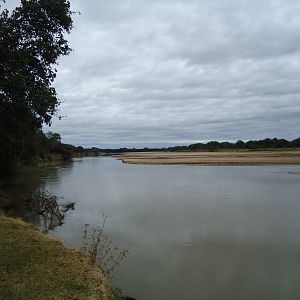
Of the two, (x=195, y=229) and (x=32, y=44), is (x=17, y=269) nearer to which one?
(x=32, y=44)

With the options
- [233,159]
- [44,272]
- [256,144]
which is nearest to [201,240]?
[44,272]

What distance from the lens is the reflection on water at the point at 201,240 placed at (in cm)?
1027

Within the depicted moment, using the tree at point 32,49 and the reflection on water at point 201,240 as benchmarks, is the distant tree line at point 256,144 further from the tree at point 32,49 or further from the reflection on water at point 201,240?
the tree at point 32,49

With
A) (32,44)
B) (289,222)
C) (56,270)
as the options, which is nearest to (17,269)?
(56,270)

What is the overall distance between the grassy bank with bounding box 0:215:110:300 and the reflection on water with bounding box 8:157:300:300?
162 centimetres

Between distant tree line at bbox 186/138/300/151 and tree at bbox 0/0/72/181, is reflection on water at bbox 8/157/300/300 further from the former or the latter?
distant tree line at bbox 186/138/300/151

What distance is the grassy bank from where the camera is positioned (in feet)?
23.7

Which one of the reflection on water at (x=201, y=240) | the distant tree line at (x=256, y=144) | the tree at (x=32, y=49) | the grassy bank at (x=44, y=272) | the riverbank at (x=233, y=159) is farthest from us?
the distant tree line at (x=256, y=144)

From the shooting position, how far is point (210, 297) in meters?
9.55

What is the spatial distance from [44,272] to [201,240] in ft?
26.4

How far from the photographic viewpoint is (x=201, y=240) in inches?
596

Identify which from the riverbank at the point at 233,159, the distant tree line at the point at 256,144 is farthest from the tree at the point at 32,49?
the distant tree line at the point at 256,144

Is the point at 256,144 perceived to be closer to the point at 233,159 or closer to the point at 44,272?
the point at 233,159

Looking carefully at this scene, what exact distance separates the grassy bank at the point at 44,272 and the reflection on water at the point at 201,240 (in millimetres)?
1622
